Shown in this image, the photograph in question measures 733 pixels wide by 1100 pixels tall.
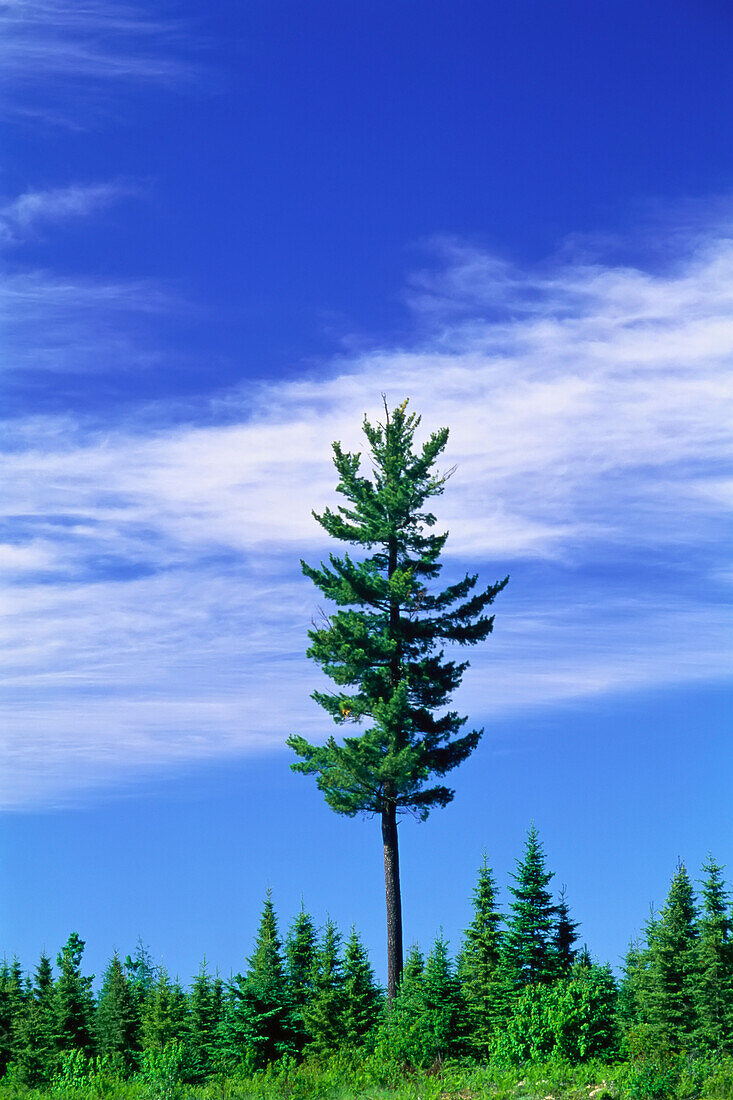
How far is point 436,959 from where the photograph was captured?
25.0m

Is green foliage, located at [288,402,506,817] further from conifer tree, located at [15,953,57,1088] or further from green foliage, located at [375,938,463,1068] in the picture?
conifer tree, located at [15,953,57,1088]

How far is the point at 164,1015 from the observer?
3203cm

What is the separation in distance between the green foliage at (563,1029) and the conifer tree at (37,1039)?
19.8 meters

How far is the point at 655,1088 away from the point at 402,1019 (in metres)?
9.05

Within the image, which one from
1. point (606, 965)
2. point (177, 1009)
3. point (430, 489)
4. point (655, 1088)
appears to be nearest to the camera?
point (655, 1088)

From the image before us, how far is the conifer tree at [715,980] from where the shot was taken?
23734 millimetres

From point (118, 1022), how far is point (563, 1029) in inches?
794

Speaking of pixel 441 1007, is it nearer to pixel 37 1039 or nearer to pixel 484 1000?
pixel 484 1000

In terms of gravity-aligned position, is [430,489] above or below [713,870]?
above

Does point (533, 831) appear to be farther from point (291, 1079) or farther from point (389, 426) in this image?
point (389, 426)

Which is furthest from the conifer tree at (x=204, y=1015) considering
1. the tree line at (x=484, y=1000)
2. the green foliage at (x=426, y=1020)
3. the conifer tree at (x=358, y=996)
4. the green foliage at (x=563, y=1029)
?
the green foliage at (x=563, y=1029)

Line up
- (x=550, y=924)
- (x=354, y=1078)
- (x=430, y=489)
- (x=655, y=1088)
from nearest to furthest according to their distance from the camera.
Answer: (x=655, y=1088), (x=354, y=1078), (x=550, y=924), (x=430, y=489)

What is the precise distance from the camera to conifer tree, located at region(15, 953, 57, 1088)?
33.8 m

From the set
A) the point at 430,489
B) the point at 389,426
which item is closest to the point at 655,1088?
the point at 430,489
